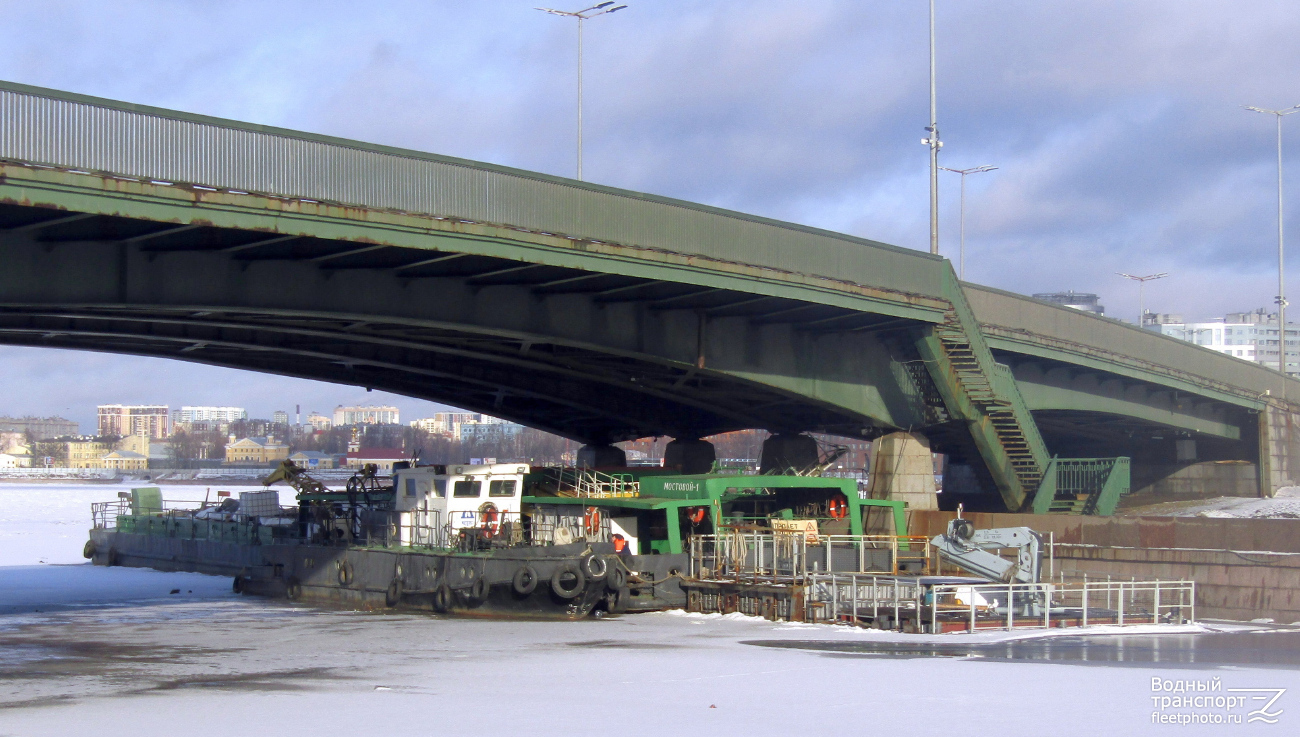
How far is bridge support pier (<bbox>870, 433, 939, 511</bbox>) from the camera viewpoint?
43844 millimetres

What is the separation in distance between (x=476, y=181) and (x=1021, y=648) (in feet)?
53.0

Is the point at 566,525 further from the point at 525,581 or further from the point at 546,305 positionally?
the point at 546,305

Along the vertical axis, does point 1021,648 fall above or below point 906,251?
below

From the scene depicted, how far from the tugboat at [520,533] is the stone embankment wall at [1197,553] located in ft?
18.1

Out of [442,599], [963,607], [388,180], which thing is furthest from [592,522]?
[388,180]

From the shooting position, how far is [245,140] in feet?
86.3

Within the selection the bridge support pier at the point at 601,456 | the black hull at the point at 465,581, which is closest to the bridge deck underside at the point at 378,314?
the black hull at the point at 465,581

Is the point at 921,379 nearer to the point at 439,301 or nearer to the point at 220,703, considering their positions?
the point at 439,301

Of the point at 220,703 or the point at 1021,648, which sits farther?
the point at 1021,648

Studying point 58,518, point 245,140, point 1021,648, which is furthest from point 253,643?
point 58,518

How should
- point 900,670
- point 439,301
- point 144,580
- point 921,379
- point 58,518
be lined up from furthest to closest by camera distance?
point 58,518 → point 144,580 → point 921,379 → point 439,301 → point 900,670

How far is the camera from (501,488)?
3825cm

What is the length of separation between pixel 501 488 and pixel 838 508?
11998mm

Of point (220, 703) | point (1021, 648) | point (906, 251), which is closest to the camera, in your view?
point (220, 703)
